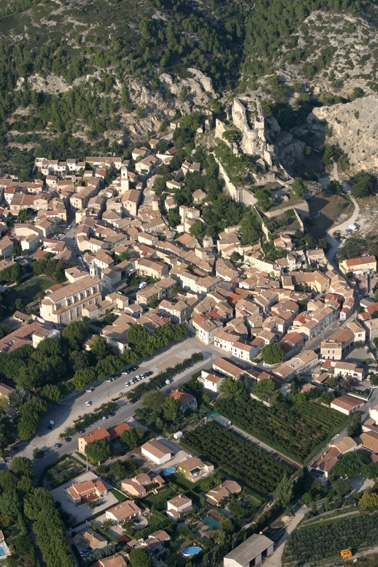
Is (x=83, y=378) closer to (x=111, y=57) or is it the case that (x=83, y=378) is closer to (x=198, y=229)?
(x=198, y=229)

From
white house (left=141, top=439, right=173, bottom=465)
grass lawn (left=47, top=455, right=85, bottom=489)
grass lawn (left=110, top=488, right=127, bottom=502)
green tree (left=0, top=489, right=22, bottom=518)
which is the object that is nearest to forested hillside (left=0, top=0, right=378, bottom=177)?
grass lawn (left=47, top=455, right=85, bottom=489)

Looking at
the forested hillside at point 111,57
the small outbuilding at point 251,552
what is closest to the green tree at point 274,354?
the small outbuilding at point 251,552

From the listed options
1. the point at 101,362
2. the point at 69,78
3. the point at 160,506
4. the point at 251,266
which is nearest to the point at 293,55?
the point at 69,78

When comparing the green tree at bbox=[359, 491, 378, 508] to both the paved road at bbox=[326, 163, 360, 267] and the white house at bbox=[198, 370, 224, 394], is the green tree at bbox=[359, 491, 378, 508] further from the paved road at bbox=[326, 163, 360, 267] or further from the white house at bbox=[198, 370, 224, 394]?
the paved road at bbox=[326, 163, 360, 267]

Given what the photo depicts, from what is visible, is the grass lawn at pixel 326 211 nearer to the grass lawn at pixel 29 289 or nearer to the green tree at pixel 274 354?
the green tree at pixel 274 354

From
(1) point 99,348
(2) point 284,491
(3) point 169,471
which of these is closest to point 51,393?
(1) point 99,348

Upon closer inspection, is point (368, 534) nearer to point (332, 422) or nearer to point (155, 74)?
point (332, 422)

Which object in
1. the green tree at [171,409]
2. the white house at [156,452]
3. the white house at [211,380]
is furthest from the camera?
the white house at [211,380]
